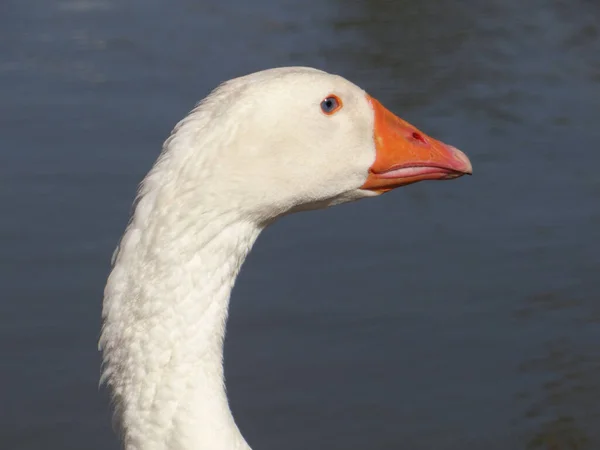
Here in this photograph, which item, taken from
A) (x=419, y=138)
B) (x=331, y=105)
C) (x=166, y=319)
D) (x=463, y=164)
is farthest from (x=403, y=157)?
(x=166, y=319)

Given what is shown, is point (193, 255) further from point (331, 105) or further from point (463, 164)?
point (463, 164)

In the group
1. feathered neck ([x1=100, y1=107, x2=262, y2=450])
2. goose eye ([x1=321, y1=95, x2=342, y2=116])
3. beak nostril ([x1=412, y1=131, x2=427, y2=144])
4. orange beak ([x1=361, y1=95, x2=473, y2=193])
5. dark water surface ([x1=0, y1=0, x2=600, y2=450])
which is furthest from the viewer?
dark water surface ([x1=0, y1=0, x2=600, y2=450])

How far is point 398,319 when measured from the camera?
7988mm

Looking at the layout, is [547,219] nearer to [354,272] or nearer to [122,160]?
[354,272]

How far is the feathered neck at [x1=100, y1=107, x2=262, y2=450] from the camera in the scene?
4082 mm

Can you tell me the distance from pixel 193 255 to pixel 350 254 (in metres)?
4.38

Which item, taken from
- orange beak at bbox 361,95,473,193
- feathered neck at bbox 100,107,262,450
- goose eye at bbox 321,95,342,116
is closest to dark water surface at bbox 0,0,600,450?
orange beak at bbox 361,95,473,193

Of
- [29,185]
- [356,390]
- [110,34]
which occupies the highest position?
[110,34]

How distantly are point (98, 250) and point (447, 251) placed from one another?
2461 mm

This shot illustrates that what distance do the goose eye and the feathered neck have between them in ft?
1.83

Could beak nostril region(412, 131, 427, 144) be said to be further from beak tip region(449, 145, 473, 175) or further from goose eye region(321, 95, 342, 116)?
goose eye region(321, 95, 342, 116)


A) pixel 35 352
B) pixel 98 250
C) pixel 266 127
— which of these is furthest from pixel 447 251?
pixel 266 127

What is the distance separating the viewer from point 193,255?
413cm

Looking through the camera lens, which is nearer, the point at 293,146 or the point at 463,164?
the point at 293,146
